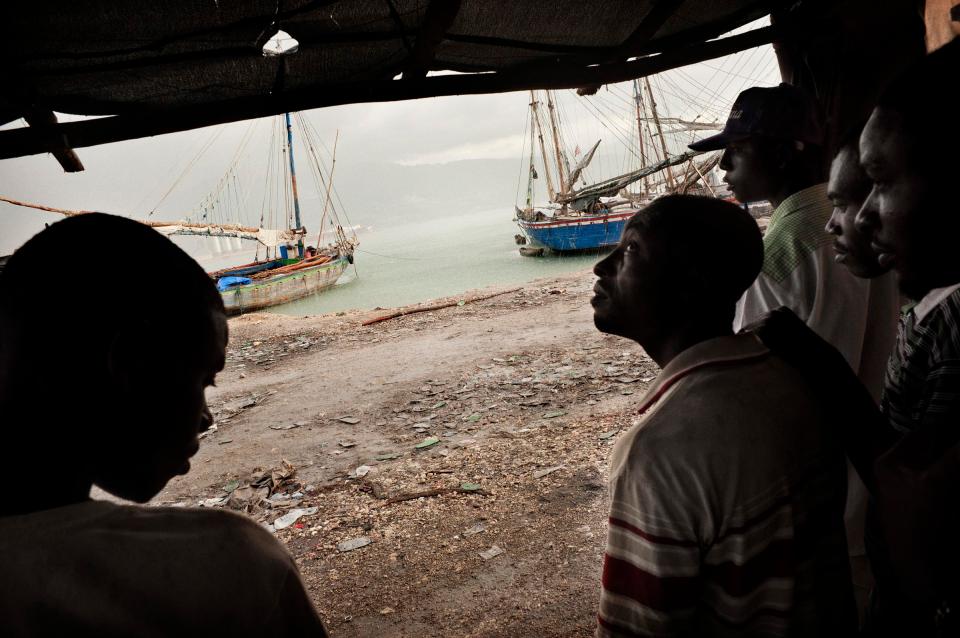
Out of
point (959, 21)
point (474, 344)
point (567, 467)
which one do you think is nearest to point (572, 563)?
point (567, 467)

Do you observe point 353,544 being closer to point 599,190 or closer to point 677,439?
point 677,439

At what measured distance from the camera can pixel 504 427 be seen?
5.78 metres

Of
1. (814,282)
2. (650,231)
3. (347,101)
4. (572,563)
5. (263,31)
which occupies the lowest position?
(572,563)

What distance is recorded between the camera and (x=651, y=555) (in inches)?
42.2

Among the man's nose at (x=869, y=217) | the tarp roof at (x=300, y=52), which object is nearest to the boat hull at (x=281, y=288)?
the tarp roof at (x=300, y=52)

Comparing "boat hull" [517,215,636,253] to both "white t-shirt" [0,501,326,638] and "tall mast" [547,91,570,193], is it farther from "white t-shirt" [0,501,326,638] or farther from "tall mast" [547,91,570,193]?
"white t-shirt" [0,501,326,638]

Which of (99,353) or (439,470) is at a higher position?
(99,353)

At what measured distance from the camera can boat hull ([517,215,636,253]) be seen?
33.4 m

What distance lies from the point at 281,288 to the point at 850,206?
28.6 m

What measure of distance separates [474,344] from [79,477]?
8752 millimetres

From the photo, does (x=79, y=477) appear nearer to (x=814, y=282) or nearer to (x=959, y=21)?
(x=814, y=282)

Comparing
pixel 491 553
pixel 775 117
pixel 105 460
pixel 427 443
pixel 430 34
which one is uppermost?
pixel 430 34

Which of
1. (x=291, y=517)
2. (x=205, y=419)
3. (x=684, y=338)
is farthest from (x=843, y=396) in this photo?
(x=291, y=517)

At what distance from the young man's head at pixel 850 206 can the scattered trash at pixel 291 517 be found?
4.14m
